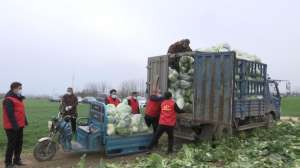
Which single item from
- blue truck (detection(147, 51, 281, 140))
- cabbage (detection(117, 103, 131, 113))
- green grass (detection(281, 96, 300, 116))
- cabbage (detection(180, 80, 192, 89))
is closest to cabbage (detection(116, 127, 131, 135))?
cabbage (detection(117, 103, 131, 113))

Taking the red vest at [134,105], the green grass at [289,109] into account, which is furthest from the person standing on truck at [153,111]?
the green grass at [289,109]

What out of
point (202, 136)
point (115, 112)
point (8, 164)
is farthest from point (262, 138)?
point (8, 164)

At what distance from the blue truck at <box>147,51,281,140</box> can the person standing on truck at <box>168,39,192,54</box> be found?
281 millimetres

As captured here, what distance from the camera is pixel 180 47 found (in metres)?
10.9

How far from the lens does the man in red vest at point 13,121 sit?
7957 mm

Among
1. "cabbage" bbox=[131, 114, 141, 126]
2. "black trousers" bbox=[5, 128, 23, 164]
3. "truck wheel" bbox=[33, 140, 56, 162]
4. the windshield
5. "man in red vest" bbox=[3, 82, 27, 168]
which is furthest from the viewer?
the windshield

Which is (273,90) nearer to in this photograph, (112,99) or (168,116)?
(168,116)

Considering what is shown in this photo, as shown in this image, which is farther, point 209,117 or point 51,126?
point 209,117

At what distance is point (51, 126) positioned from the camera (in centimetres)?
914

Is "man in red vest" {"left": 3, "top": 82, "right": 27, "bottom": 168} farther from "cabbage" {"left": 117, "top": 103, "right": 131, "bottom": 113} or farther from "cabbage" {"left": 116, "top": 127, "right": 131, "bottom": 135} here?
"cabbage" {"left": 117, "top": 103, "right": 131, "bottom": 113}

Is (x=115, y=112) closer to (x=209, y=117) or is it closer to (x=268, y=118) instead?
(x=209, y=117)

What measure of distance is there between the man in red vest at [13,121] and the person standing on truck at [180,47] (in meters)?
4.66

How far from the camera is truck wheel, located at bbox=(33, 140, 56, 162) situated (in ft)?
28.5

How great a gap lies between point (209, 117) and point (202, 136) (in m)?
0.74
